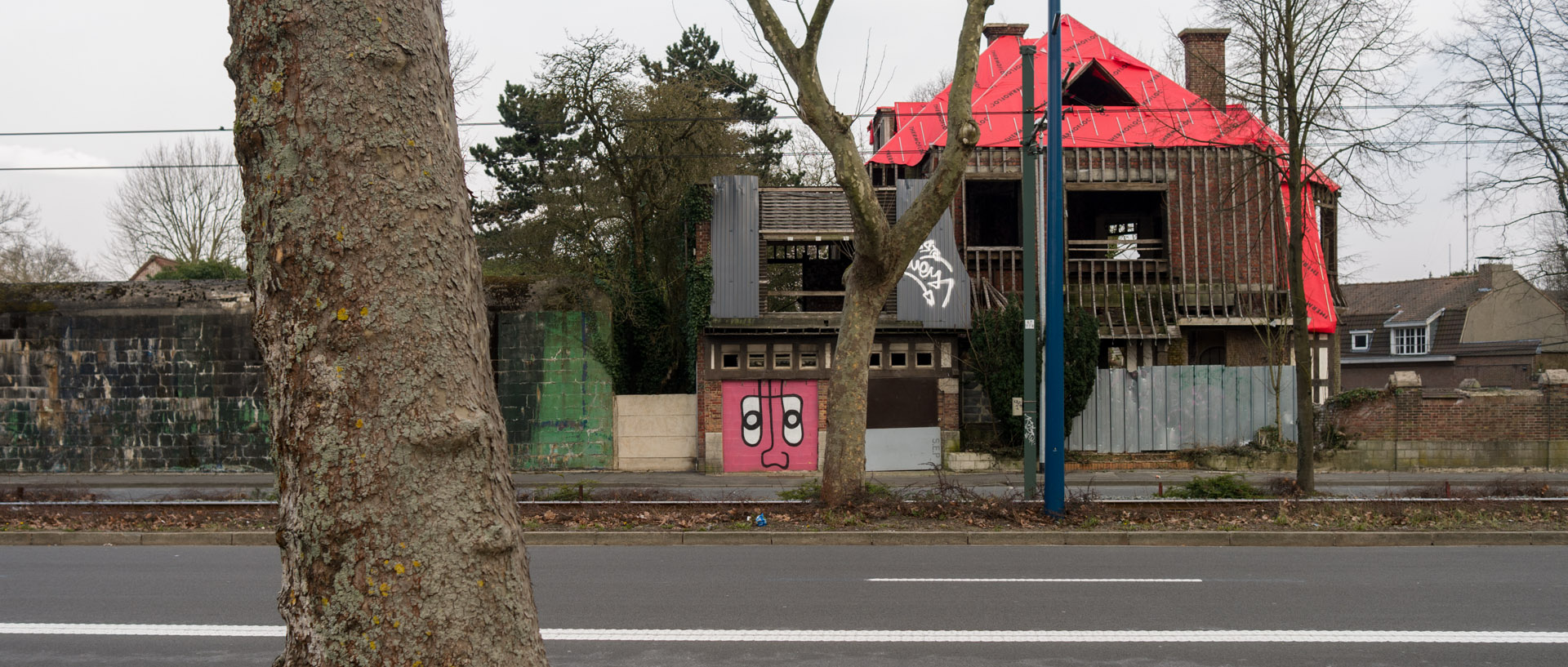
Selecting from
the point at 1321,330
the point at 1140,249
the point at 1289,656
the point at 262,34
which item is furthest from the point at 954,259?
the point at 262,34

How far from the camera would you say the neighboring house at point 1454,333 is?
149 ft

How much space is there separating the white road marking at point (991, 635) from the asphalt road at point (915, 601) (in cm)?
4

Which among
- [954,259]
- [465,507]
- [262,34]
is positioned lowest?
[465,507]

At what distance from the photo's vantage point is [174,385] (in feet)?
71.9

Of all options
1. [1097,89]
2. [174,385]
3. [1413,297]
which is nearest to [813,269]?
[1097,89]

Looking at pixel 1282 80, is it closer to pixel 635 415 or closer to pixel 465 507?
pixel 635 415

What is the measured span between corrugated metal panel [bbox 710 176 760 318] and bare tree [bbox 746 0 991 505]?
8.57 meters

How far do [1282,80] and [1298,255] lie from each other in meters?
2.67

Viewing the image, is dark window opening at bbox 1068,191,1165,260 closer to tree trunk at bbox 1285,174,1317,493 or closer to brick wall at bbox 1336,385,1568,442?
brick wall at bbox 1336,385,1568,442

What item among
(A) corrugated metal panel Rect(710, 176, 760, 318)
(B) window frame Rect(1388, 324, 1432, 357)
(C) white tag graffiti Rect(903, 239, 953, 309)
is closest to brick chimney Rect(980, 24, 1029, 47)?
(C) white tag graffiti Rect(903, 239, 953, 309)

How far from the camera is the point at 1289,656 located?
636 cm

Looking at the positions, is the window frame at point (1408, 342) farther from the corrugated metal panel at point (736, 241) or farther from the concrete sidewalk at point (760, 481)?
the corrugated metal panel at point (736, 241)

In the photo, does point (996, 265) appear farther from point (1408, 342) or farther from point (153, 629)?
point (1408, 342)

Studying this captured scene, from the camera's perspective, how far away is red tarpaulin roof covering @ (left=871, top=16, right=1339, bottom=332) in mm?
23656
